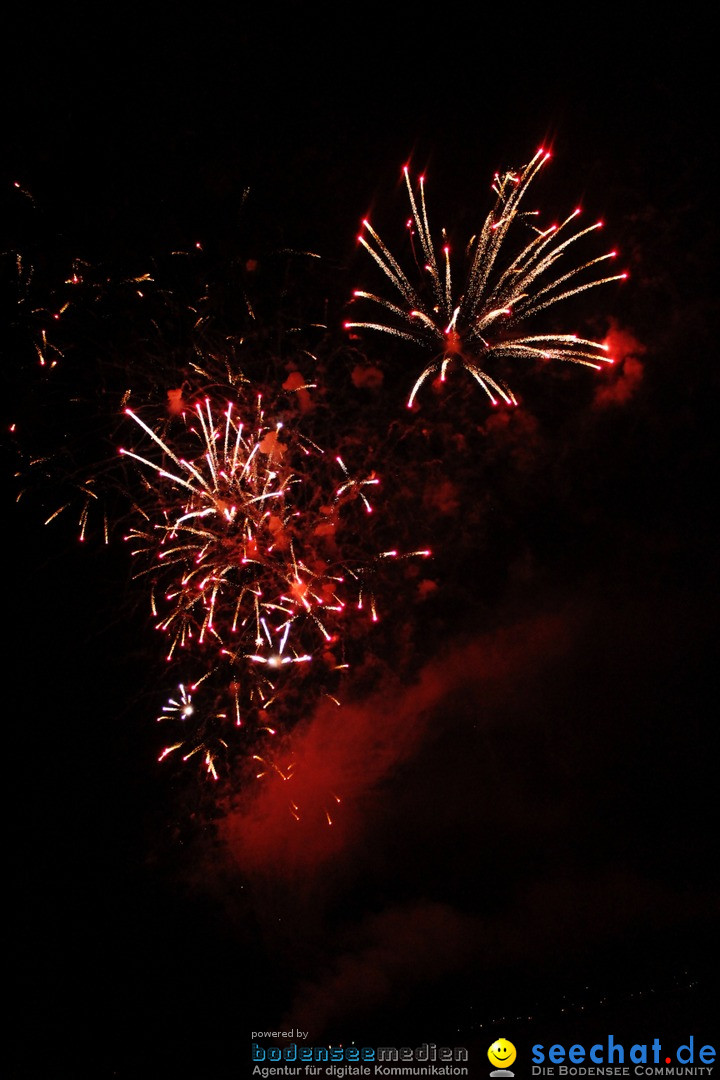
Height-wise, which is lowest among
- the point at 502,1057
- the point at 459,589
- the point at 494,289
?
the point at 502,1057

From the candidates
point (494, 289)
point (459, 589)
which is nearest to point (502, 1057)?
point (459, 589)

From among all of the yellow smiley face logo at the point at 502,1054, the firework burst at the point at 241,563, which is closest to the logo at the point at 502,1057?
the yellow smiley face logo at the point at 502,1054

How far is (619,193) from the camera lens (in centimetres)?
340

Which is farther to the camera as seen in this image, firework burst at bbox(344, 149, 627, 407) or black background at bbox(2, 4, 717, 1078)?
black background at bbox(2, 4, 717, 1078)

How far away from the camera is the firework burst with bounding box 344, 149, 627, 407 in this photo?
10.7 ft

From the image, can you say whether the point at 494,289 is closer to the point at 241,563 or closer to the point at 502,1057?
the point at 241,563

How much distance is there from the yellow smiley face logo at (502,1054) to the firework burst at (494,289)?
3601 mm

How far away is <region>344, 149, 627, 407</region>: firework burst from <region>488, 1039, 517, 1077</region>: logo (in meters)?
3.60

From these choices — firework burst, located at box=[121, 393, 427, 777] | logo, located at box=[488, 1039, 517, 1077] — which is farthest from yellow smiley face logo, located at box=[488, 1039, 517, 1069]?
firework burst, located at box=[121, 393, 427, 777]

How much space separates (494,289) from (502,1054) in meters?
4.21

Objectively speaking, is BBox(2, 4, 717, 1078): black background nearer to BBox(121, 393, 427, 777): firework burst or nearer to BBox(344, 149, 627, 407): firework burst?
BBox(344, 149, 627, 407): firework burst

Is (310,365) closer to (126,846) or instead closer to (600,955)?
(126,846)

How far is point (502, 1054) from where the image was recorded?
3316 mm

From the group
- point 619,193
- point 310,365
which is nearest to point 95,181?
point 310,365
